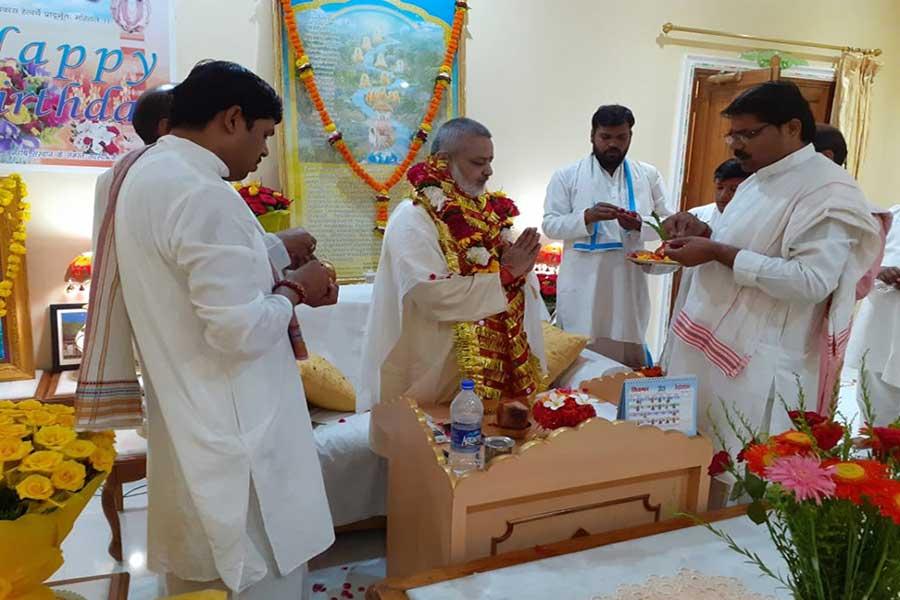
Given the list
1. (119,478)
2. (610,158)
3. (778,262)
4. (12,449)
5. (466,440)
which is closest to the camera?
(12,449)

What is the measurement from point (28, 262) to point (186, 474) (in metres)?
2.61

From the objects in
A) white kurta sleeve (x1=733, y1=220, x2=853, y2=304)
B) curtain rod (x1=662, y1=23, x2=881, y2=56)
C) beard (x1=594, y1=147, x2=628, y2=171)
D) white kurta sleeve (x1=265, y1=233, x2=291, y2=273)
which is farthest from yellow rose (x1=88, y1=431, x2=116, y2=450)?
curtain rod (x1=662, y1=23, x2=881, y2=56)

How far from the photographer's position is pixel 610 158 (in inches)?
137

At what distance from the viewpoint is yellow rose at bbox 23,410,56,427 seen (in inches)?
37.1

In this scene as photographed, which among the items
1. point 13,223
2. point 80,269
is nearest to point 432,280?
point 80,269

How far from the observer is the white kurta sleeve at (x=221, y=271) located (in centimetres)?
119

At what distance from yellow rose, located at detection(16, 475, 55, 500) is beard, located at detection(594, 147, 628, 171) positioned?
10.2 feet

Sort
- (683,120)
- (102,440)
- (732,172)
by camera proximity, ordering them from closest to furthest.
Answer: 1. (102,440)
2. (732,172)
3. (683,120)

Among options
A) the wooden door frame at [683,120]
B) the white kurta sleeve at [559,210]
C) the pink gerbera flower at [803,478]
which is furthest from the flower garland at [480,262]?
the wooden door frame at [683,120]

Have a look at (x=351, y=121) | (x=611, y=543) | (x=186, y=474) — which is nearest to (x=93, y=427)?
(x=186, y=474)

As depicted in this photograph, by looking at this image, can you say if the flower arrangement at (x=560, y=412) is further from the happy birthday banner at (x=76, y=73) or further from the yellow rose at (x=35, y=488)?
the happy birthday banner at (x=76, y=73)

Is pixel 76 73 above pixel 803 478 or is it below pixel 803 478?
above

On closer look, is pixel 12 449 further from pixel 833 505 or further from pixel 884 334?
pixel 884 334

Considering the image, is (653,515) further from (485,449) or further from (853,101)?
(853,101)
